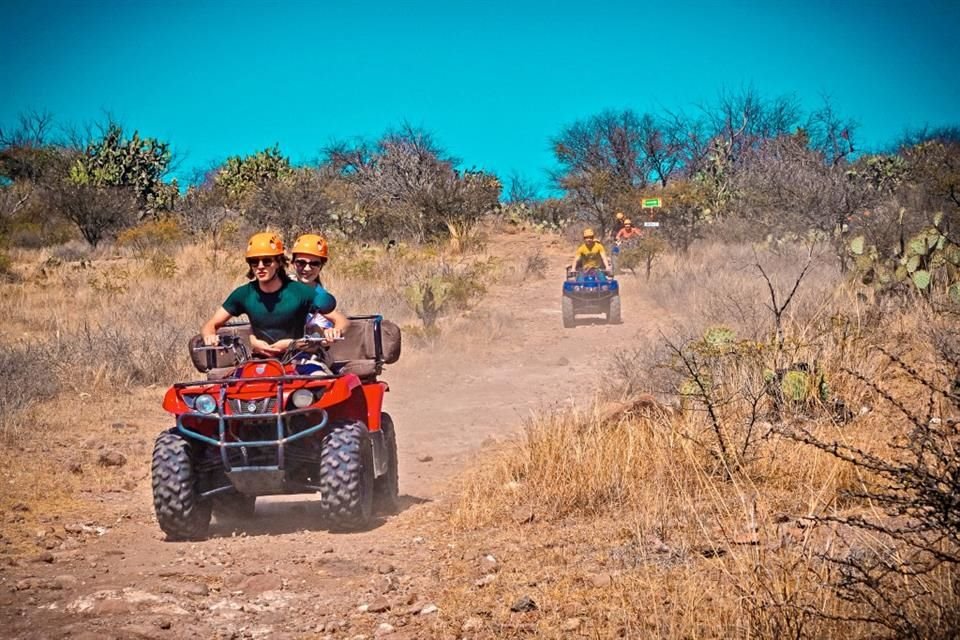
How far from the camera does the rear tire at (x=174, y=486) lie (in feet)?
20.0

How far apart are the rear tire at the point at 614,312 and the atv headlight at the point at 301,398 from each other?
39.6 ft

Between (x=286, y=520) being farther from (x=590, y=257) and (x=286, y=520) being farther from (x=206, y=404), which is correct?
(x=590, y=257)

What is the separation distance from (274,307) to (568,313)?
11.5m

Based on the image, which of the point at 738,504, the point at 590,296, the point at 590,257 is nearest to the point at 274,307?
the point at 738,504

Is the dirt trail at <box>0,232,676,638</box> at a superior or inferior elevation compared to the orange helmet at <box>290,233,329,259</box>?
inferior

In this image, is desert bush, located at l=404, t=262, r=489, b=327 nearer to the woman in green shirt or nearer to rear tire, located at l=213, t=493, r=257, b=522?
rear tire, located at l=213, t=493, r=257, b=522

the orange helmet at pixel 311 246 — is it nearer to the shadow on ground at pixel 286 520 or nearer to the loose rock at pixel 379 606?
the shadow on ground at pixel 286 520

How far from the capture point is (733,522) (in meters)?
4.68

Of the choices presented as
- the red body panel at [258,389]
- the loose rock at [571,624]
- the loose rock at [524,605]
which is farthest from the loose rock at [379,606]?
the red body panel at [258,389]

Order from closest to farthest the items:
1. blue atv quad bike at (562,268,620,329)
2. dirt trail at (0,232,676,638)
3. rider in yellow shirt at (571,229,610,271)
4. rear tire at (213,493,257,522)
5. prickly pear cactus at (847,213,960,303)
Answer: dirt trail at (0,232,676,638), rear tire at (213,493,257,522), prickly pear cactus at (847,213,960,303), blue atv quad bike at (562,268,620,329), rider in yellow shirt at (571,229,610,271)

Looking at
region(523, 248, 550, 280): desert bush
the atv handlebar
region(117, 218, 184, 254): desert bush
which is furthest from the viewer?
region(117, 218, 184, 254): desert bush

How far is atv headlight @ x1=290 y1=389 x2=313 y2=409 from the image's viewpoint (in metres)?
6.15

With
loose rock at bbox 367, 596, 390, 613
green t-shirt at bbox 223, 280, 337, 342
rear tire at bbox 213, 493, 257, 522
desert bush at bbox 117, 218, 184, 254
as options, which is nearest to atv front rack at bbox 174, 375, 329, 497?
green t-shirt at bbox 223, 280, 337, 342

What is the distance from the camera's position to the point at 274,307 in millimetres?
6730
